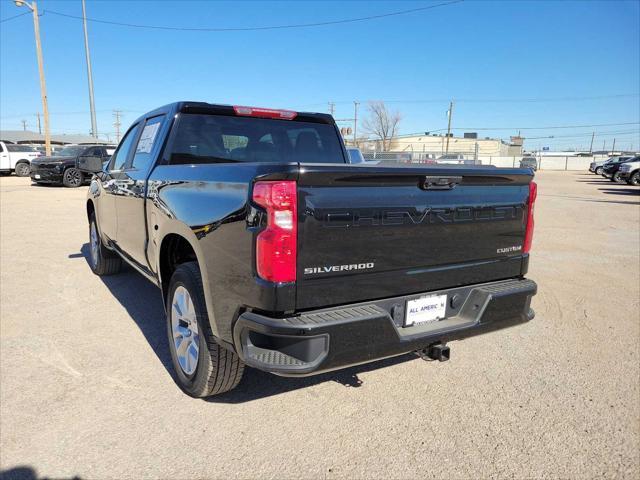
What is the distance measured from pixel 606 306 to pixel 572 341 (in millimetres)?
1294

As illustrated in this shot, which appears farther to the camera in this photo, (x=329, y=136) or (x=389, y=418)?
(x=329, y=136)

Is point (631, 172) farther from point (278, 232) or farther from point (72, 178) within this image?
point (278, 232)

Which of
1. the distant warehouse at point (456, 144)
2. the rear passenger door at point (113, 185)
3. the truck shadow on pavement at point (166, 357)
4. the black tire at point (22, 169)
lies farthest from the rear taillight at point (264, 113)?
the distant warehouse at point (456, 144)

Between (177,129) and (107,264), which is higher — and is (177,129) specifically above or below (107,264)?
above

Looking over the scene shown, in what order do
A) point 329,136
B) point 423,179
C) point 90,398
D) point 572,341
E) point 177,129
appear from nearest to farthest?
point 423,179, point 90,398, point 177,129, point 572,341, point 329,136

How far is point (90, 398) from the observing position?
10.00 feet

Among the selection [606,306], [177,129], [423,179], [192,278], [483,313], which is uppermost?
[177,129]

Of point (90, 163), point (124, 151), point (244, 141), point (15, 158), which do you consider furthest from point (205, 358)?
point (15, 158)

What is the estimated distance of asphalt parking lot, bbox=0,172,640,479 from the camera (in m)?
2.45

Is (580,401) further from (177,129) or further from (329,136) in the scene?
(177,129)

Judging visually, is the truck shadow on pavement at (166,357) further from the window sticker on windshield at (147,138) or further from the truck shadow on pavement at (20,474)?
the window sticker on windshield at (147,138)

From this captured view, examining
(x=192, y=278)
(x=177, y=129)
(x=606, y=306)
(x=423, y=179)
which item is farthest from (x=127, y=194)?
(x=606, y=306)

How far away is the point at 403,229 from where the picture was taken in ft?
8.23

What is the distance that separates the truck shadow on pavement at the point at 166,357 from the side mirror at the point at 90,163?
1.40 meters
